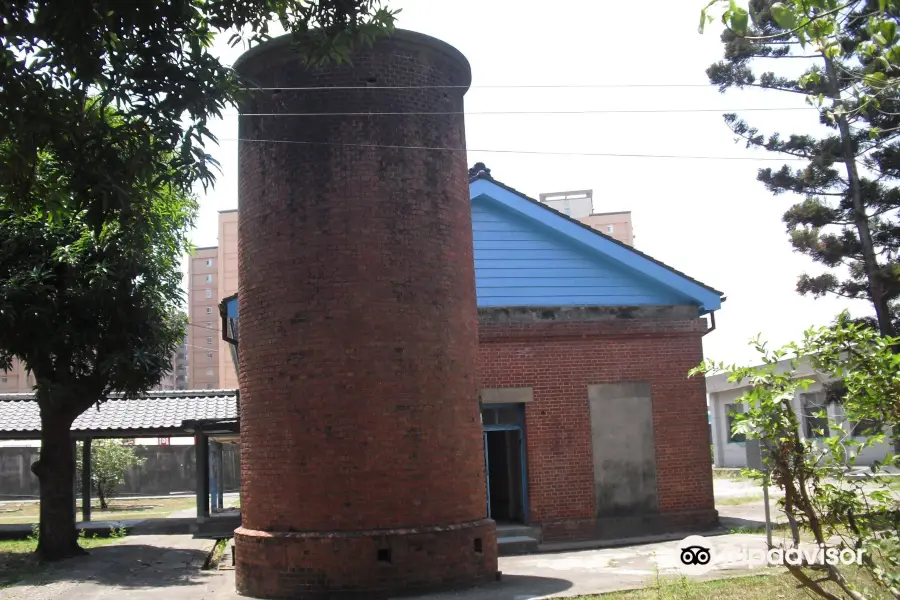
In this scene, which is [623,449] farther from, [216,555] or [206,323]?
[206,323]

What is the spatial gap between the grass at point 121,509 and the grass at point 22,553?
548 cm

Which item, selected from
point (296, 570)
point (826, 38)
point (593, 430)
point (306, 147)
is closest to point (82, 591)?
point (296, 570)

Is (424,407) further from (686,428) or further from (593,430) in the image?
(686,428)

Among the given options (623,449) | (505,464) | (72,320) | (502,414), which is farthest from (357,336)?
(505,464)

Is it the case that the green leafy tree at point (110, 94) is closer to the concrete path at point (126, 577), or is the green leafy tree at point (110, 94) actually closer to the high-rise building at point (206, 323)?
the concrete path at point (126, 577)

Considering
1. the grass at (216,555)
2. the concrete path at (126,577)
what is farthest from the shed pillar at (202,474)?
the concrete path at (126,577)

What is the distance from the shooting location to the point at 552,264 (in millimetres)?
16953

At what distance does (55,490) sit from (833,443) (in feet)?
50.1

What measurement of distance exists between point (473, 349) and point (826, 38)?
20.9 feet

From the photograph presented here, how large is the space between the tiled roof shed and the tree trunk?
4.58 m

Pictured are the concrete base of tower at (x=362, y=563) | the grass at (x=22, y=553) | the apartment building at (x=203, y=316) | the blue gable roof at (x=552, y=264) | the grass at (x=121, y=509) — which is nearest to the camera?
the concrete base of tower at (x=362, y=563)

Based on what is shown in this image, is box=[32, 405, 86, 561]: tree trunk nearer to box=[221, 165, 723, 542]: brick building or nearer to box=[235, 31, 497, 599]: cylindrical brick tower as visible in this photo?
box=[221, 165, 723, 542]: brick building

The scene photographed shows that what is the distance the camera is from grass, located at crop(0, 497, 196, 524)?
2916 centimetres

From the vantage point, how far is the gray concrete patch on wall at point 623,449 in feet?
53.3
